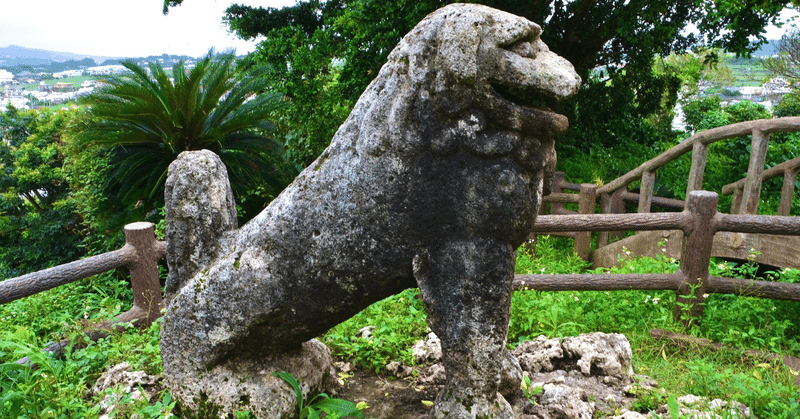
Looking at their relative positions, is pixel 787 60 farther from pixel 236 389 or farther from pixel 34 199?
pixel 34 199

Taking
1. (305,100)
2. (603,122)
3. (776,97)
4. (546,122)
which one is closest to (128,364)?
(546,122)

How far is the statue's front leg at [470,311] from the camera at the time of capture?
2062 mm

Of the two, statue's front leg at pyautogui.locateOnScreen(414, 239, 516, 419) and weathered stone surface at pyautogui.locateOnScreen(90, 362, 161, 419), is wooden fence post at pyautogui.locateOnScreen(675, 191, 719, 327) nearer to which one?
statue's front leg at pyautogui.locateOnScreen(414, 239, 516, 419)

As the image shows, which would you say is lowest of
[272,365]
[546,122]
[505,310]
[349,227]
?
[272,365]

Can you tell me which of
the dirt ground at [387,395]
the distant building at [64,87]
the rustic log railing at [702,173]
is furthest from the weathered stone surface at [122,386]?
the distant building at [64,87]

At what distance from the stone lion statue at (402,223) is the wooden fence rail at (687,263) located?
180 centimetres

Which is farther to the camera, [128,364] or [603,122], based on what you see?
[603,122]

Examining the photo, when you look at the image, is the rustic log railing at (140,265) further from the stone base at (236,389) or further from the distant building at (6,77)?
the distant building at (6,77)

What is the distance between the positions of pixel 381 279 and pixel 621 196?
4.86 metres

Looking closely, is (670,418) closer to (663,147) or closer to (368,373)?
(368,373)

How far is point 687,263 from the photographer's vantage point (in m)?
3.85

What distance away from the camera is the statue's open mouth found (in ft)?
6.24

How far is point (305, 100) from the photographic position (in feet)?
24.0

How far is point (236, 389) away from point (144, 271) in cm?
186
